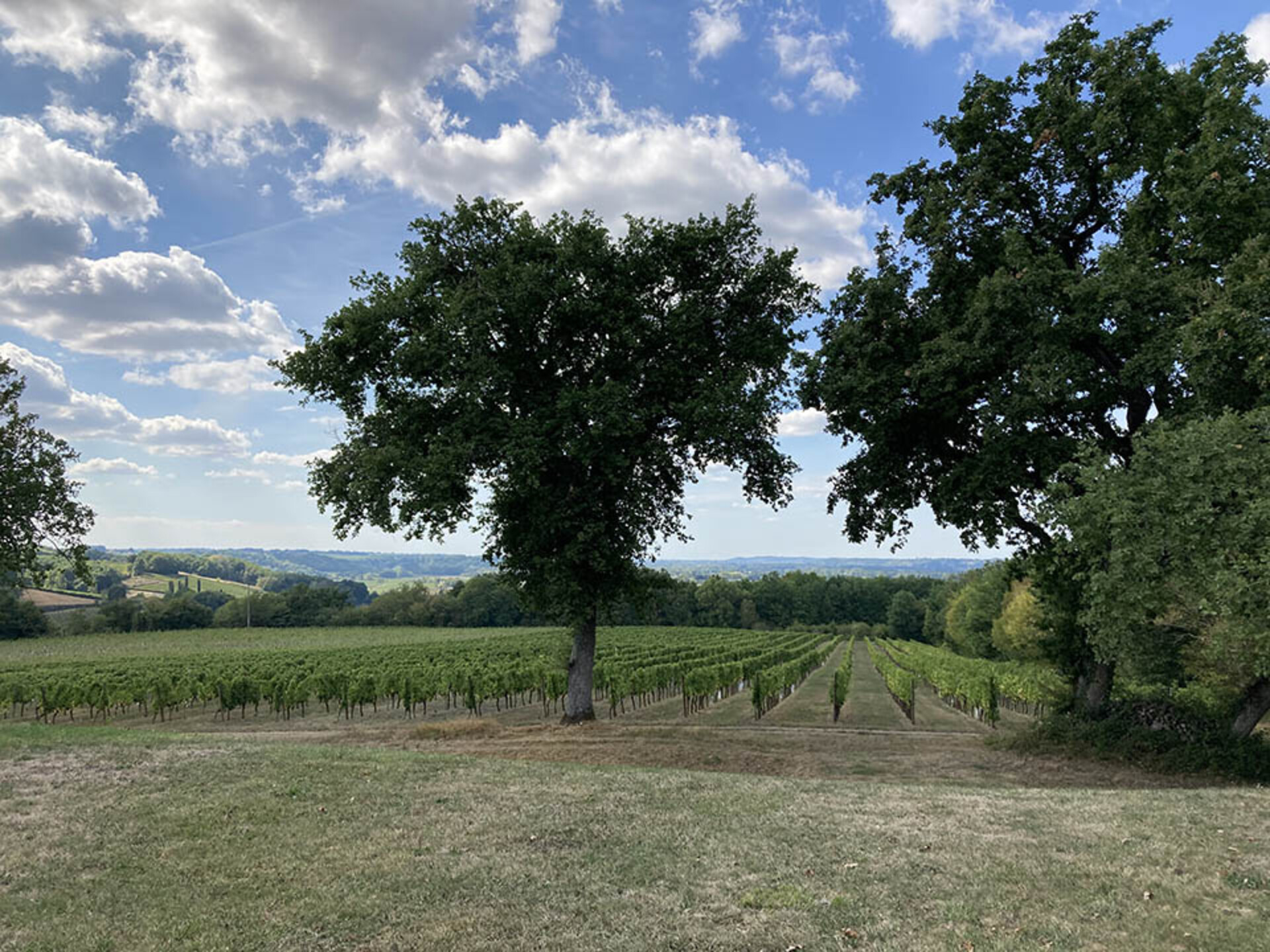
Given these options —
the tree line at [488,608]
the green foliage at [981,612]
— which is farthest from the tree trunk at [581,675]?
the tree line at [488,608]

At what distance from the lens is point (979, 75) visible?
18.9 metres

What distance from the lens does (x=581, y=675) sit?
21.8m

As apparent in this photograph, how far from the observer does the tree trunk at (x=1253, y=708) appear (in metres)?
14.7

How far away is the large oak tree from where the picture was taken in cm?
1480

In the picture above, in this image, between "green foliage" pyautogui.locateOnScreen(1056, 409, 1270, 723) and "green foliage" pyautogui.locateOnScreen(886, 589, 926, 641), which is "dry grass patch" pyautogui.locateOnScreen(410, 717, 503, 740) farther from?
"green foliage" pyautogui.locateOnScreen(886, 589, 926, 641)

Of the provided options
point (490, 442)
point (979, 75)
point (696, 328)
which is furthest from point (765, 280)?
point (490, 442)

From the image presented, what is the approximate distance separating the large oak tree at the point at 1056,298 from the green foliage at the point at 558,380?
2.80 metres

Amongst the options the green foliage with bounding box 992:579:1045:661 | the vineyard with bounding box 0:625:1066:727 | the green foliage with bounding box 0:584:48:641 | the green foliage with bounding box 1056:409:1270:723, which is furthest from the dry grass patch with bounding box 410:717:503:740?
the green foliage with bounding box 0:584:48:641

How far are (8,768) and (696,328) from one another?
18062 millimetres

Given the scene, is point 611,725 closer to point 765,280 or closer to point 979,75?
point 765,280

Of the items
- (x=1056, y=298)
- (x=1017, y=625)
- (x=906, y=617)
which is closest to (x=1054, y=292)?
(x=1056, y=298)

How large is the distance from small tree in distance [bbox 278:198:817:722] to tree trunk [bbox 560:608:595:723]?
7cm

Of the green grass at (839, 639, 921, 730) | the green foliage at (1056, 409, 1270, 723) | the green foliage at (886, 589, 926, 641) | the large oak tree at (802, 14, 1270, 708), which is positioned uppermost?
the large oak tree at (802, 14, 1270, 708)

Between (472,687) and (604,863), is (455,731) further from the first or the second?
(604,863)
